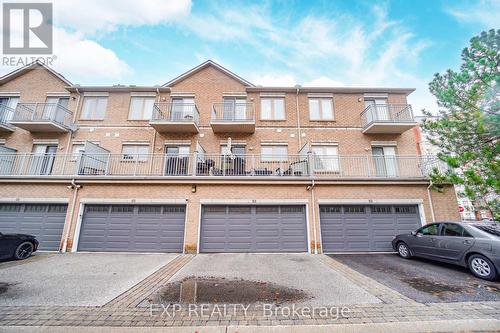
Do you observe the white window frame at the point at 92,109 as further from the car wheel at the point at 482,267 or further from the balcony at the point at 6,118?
the car wheel at the point at 482,267

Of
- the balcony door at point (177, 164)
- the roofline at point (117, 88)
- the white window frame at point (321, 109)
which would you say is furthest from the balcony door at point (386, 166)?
the roofline at point (117, 88)

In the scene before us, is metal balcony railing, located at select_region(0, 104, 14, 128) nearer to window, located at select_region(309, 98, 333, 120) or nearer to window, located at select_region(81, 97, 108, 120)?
window, located at select_region(81, 97, 108, 120)

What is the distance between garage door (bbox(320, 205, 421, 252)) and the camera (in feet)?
29.8

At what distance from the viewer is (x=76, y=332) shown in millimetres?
3096

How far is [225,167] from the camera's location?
10.1m

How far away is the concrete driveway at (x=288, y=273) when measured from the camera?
4.36 metres

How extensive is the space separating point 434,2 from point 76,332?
16444 mm

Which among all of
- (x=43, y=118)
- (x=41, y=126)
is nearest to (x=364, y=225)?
(x=41, y=126)

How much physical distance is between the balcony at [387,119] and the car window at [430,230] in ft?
20.8

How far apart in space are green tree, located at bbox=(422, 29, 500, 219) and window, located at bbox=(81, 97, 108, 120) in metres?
17.8

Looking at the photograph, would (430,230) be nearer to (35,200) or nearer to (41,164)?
(35,200)

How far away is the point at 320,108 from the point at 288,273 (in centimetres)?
1076

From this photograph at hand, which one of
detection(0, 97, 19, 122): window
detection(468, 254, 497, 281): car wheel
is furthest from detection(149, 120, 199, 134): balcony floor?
detection(468, 254, 497, 281): car wheel

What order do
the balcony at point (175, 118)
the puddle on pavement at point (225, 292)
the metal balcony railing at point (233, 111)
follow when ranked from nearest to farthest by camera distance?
the puddle on pavement at point (225, 292) < the balcony at point (175, 118) < the metal balcony railing at point (233, 111)
